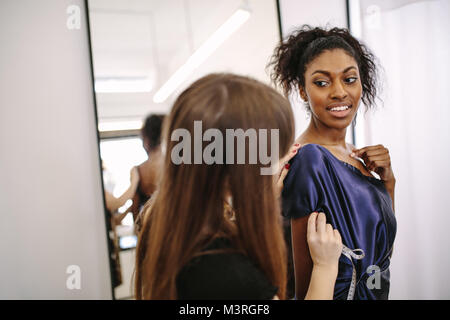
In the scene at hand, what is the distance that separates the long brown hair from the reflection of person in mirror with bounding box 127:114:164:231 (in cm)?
43

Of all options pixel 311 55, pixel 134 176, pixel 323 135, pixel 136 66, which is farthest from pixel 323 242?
pixel 136 66

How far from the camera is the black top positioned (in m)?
0.63

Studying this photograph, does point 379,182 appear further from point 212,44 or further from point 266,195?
point 212,44

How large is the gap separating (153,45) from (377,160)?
0.89 metres

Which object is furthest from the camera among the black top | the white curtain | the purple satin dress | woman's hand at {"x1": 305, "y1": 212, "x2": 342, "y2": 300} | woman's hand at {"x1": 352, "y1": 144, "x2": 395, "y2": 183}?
the white curtain

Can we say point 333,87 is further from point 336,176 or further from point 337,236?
point 337,236

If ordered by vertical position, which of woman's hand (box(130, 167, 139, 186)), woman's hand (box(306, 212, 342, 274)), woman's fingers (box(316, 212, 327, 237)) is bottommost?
woman's hand (box(306, 212, 342, 274))

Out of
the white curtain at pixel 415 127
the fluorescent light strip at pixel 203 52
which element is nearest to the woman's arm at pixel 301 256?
the white curtain at pixel 415 127

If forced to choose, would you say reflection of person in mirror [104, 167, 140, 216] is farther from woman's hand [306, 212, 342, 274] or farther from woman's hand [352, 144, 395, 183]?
woman's hand [352, 144, 395, 183]

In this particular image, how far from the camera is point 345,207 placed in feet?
3.10

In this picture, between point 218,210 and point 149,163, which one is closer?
point 218,210

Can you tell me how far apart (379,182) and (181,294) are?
0.75m

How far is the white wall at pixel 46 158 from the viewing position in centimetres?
112

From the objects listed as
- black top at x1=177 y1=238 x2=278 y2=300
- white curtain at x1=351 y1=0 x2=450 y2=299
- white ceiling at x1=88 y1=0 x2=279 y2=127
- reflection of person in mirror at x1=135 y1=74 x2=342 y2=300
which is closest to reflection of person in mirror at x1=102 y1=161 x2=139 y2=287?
white ceiling at x1=88 y1=0 x2=279 y2=127
